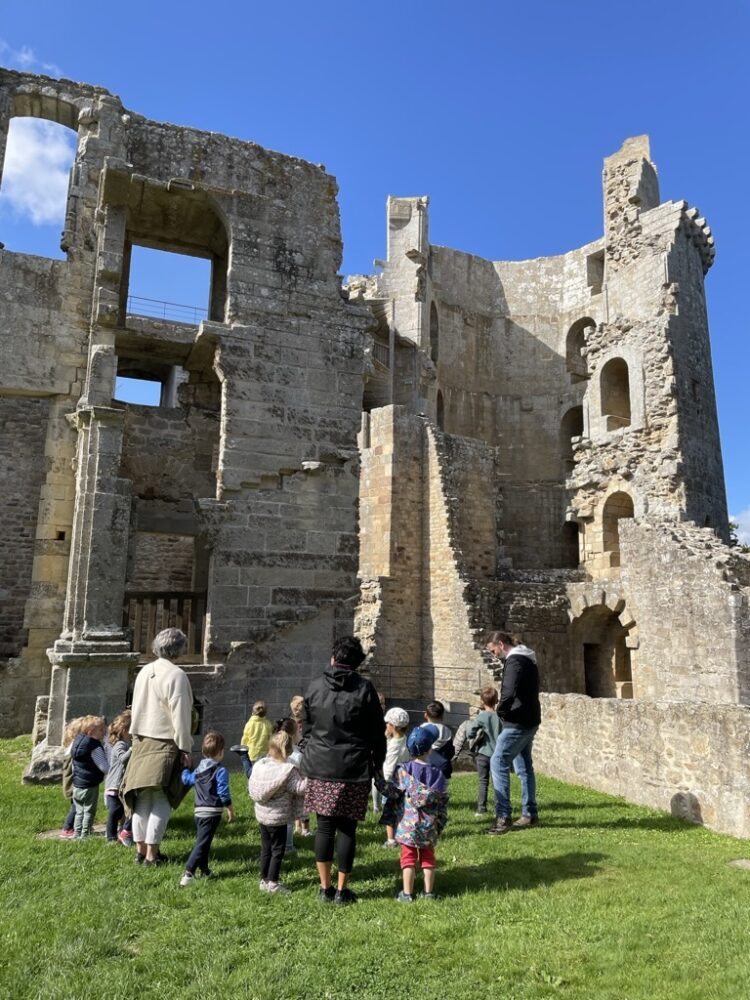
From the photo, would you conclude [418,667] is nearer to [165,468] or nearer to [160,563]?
[160,563]

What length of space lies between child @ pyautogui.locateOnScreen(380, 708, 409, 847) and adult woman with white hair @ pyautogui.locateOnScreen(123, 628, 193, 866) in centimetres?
140

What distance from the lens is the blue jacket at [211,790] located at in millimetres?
4875

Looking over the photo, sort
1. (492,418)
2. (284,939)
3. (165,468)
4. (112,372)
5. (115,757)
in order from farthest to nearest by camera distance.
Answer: (492,418) → (165,468) → (112,372) → (115,757) → (284,939)

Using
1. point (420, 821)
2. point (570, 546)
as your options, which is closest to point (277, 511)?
point (420, 821)

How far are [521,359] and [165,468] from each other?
868 inches

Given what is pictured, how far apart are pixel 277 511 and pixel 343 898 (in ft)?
19.7

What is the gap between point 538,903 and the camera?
4.57 metres

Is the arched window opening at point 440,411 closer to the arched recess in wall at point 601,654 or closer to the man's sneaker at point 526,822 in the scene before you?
the arched recess in wall at point 601,654

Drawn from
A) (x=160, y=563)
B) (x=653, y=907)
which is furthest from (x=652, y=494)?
(x=653, y=907)

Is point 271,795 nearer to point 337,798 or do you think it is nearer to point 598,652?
point 337,798

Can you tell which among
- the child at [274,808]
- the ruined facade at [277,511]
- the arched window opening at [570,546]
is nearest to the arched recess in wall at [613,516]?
the ruined facade at [277,511]

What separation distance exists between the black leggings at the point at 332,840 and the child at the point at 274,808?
31 centimetres

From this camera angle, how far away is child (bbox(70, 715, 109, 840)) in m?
5.84

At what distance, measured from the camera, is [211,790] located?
4.88 meters
